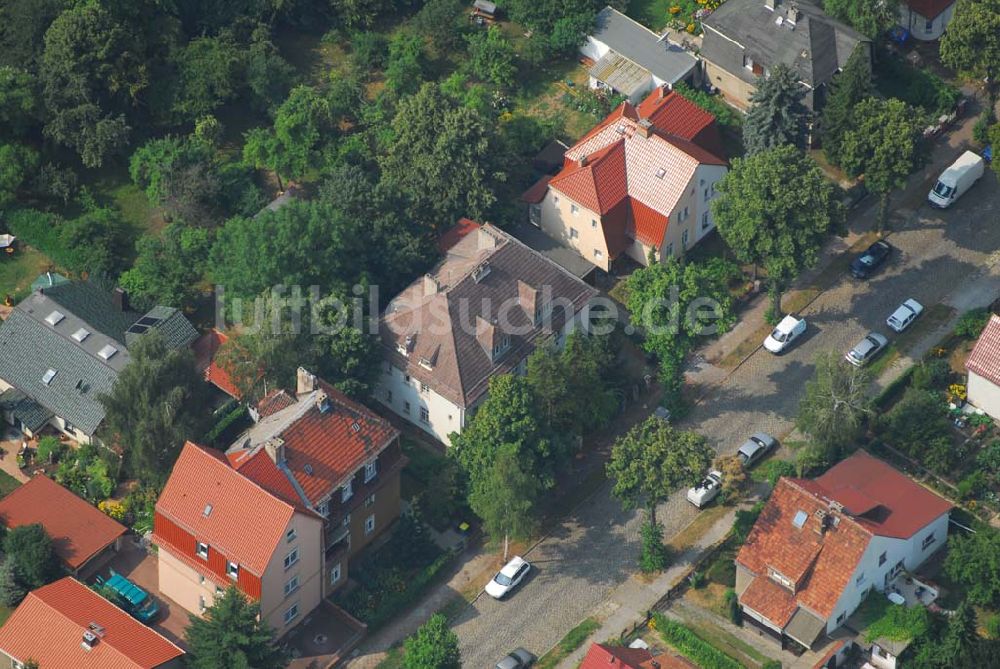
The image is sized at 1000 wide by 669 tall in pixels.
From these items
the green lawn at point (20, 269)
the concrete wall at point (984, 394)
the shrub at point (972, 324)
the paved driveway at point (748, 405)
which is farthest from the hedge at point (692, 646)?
the green lawn at point (20, 269)

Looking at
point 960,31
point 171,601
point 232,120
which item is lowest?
point 171,601

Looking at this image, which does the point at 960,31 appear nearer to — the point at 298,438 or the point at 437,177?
the point at 437,177

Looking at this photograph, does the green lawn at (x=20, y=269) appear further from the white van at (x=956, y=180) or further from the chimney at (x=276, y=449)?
the white van at (x=956, y=180)

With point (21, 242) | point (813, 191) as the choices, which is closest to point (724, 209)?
point (813, 191)

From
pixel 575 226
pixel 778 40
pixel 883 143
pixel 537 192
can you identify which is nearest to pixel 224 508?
pixel 575 226

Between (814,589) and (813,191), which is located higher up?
(813,191)

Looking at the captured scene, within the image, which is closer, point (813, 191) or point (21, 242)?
point (813, 191)
